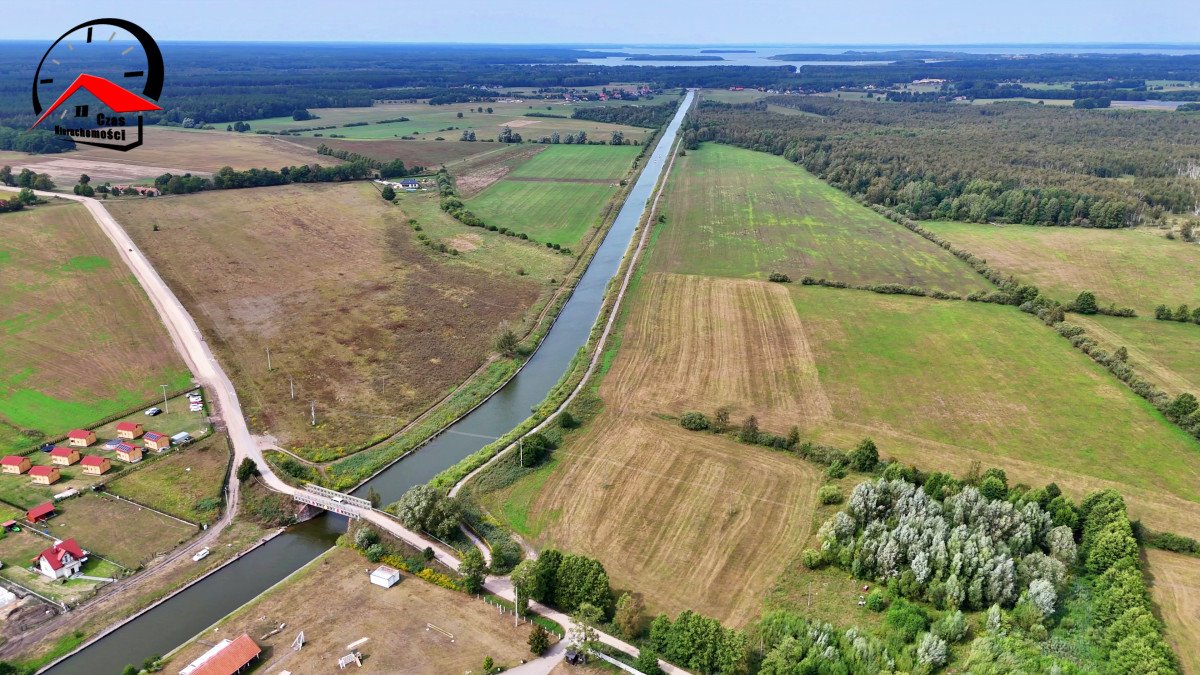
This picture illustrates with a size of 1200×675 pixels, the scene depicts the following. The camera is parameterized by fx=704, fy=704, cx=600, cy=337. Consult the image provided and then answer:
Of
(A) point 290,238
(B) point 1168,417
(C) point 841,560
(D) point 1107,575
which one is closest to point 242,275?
(A) point 290,238

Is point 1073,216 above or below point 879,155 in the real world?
below

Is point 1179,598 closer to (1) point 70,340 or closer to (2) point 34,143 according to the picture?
(1) point 70,340

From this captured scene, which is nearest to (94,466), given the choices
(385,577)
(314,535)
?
(314,535)

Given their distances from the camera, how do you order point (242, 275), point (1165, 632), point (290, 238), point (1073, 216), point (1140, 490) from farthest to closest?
point (1073, 216) → point (290, 238) → point (242, 275) → point (1140, 490) → point (1165, 632)

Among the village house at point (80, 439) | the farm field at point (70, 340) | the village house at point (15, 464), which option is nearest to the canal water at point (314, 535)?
the village house at point (80, 439)

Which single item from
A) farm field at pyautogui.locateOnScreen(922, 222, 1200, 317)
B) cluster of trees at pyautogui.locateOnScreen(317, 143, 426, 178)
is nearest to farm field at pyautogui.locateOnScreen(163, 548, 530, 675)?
farm field at pyautogui.locateOnScreen(922, 222, 1200, 317)

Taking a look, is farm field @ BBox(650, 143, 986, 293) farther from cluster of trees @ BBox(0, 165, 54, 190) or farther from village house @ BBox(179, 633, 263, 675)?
cluster of trees @ BBox(0, 165, 54, 190)

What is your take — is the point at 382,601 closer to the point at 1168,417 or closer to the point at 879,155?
the point at 1168,417

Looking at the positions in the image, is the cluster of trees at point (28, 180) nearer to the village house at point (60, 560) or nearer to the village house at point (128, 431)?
the village house at point (128, 431)
